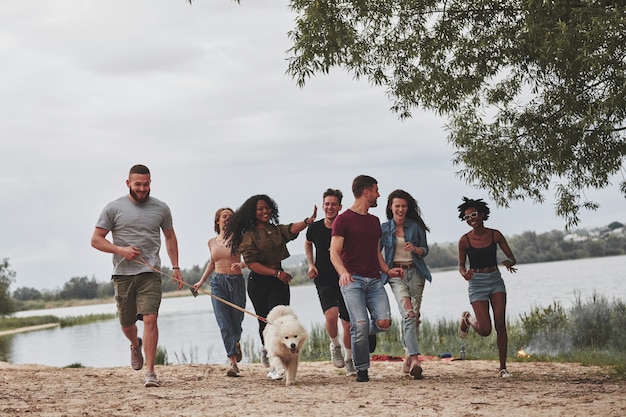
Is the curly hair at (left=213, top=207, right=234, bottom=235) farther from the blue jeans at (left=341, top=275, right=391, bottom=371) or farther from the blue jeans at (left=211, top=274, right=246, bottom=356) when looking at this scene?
the blue jeans at (left=341, top=275, right=391, bottom=371)

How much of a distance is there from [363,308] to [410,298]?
2.59ft

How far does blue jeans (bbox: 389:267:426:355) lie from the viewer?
1116cm

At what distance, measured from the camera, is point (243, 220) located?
459 inches

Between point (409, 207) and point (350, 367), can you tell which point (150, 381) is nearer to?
point (350, 367)

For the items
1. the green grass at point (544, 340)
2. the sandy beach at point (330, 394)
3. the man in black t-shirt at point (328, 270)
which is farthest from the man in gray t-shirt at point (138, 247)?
the green grass at point (544, 340)

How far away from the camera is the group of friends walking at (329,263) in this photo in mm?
10844

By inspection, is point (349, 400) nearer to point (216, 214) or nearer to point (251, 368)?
point (216, 214)

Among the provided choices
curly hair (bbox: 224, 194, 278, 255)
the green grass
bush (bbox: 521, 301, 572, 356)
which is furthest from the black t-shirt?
bush (bbox: 521, 301, 572, 356)

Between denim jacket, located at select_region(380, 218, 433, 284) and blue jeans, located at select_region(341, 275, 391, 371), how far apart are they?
430 mm

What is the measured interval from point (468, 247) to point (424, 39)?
4058 millimetres

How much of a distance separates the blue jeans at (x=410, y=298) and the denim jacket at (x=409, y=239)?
10cm

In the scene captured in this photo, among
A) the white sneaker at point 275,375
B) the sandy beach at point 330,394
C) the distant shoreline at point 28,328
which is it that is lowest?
the sandy beach at point 330,394

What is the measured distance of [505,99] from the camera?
15055 millimetres

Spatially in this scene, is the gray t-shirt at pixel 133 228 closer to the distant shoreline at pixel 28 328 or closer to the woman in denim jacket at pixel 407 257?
the woman in denim jacket at pixel 407 257
